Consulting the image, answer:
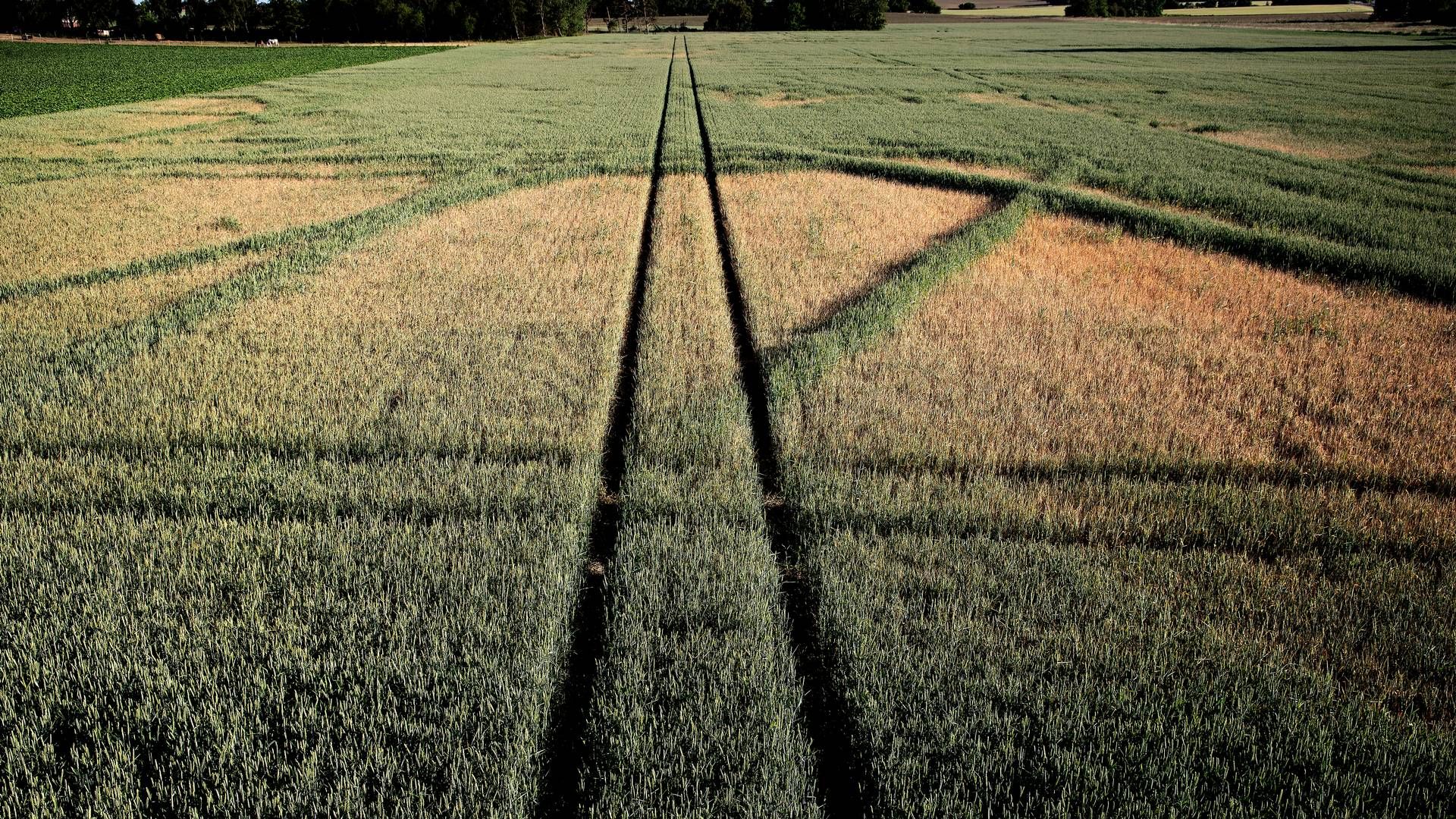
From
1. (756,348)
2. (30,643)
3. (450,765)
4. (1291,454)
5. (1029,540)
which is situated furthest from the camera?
(756,348)

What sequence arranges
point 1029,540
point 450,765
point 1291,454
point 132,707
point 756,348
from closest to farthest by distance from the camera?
point 450,765
point 132,707
point 1029,540
point 1291,454
point 756,348

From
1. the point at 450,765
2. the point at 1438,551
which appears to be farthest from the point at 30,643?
the point at 1438,551

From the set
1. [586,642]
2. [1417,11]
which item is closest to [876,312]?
[586,642]

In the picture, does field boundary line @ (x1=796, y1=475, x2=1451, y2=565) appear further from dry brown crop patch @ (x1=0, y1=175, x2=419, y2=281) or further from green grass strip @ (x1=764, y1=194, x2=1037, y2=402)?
dry brown crop patch @ (x1=0, y1=175, x2=419, y2=281)

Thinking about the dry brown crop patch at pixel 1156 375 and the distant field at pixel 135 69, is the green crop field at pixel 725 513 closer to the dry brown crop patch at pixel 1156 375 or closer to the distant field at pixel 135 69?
the dry brown crop patch at pixel 1156 375

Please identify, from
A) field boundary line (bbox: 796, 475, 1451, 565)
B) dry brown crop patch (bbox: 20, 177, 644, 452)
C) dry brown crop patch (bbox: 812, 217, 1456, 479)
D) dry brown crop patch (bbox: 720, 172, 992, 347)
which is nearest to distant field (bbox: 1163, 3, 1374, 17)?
dry brown crop patch (bbox: 720, 172, 992, 347)

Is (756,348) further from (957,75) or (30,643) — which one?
(957,75)
